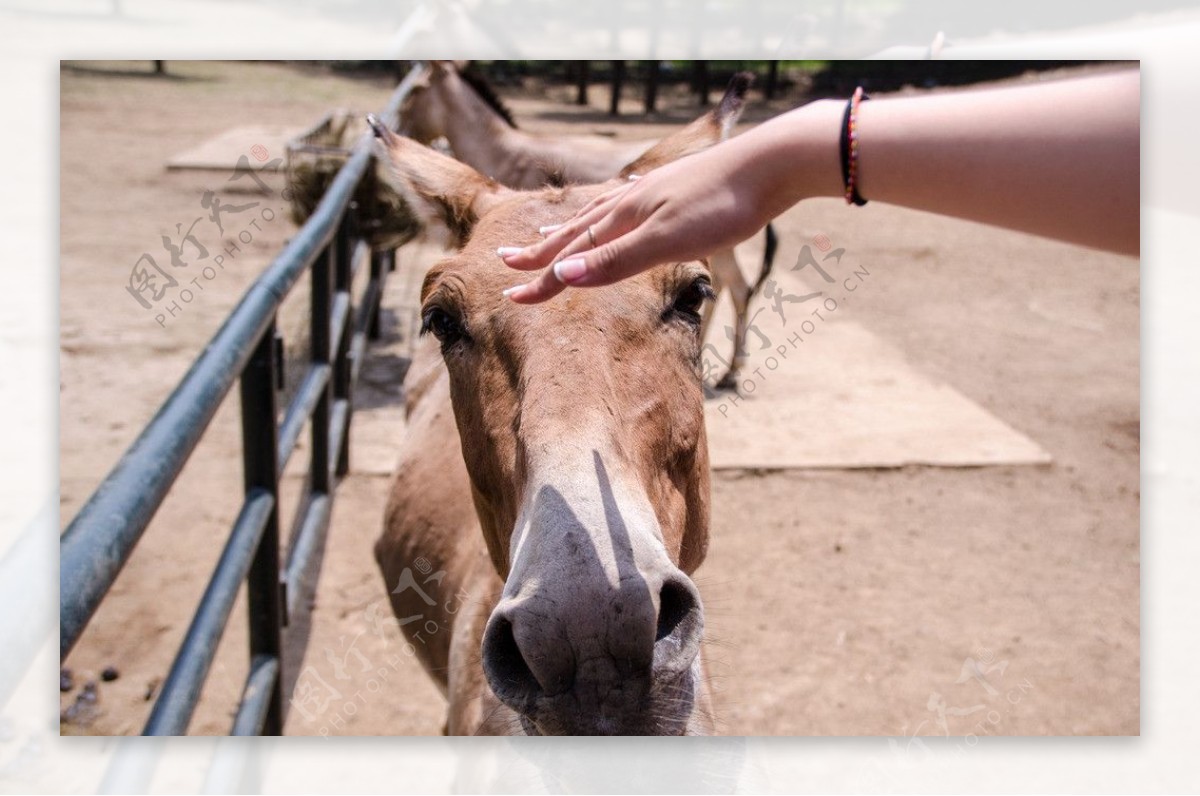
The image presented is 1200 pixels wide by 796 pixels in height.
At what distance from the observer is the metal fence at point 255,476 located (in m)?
1.01

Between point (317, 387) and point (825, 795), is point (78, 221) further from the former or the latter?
point (825, 795)

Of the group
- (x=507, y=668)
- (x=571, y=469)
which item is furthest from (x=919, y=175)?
(x=507, y=668)

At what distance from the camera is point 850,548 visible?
3.19m

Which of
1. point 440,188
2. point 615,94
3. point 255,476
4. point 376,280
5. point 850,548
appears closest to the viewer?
point 440,188

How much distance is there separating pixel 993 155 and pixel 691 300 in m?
0.54

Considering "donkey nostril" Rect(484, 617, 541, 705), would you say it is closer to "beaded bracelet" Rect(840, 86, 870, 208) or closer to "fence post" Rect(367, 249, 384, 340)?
"beaded bracelet" Rect(840, 86, 870, 208)

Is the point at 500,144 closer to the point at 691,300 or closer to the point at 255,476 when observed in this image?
the point at 255,476

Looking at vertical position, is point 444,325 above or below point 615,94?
below

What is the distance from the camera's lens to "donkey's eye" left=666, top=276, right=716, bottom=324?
1.28 meters

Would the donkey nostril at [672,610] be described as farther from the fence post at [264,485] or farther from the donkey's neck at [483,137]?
the donkey's neck at [483,137]

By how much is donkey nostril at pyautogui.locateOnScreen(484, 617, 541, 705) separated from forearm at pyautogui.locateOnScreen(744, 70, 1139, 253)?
1.58ft

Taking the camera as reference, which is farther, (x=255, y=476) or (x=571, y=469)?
(x=255, y=476)

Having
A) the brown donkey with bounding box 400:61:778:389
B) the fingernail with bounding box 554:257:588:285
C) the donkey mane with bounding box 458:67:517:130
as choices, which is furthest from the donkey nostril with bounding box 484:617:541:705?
the donkey mane with bounding box 458:67:517:130

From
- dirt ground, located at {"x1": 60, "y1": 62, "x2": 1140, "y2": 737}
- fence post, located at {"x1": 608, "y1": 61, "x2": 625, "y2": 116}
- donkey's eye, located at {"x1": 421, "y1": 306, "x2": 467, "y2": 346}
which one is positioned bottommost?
dirt ground, located at {"x1": 60, "y1": 62, "x2": 1140, "y2": 737}
